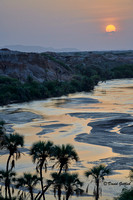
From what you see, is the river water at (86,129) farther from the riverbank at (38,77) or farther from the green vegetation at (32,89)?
the riverbank at (38,77)

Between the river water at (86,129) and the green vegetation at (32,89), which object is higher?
the green vegetation at (32,89)

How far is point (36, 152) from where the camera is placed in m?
23.7

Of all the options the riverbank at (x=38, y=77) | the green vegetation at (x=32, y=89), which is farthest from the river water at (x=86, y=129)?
the riverbank at (x=38, y=77)

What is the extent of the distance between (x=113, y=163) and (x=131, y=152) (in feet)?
12.2

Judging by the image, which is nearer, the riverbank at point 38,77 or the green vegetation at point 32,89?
the green vegetation at point 32,89

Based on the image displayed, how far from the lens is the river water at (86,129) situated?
3422 cm

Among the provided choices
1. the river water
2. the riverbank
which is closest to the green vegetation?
the riverbank

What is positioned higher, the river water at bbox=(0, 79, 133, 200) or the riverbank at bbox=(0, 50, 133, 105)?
the riverbank at bbox=(0, 50, 133, 105)

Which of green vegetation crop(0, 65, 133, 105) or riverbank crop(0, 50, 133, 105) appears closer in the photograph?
green vegetation crop(0, 65, 133, 105)

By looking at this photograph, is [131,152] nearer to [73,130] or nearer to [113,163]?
[113,163]

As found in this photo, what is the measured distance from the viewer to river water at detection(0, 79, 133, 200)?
34219 millimetres

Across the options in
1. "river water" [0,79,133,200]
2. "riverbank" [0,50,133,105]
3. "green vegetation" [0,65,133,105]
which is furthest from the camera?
"riverbank" [0,50,133,105]

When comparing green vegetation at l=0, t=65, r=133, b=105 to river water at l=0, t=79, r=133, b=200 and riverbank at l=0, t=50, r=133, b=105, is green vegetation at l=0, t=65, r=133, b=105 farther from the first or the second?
river water at l=0, t=79, r=133, b=200

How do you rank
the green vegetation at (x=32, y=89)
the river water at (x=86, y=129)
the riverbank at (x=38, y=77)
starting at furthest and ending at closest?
the riverbank at (x=38, y=77)
the green vegetation at (x=32, y=89)
the river water at (x=86, y=129)
